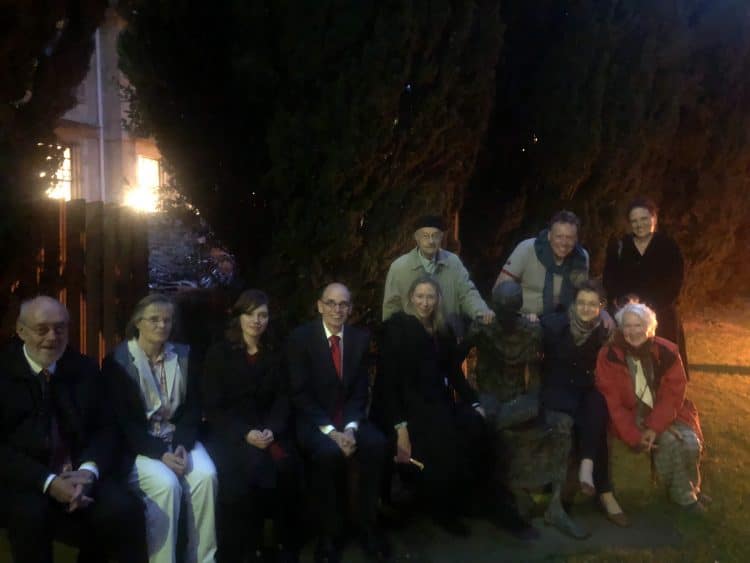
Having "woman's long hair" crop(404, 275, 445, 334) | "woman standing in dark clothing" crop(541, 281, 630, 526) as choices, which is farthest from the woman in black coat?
"woman standing in dark clothing" crop(541, 281, 630, 526)

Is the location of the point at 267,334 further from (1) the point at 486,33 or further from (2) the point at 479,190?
(2) the point at 479,190

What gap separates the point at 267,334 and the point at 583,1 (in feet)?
19.3

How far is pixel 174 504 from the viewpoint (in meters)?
3.60

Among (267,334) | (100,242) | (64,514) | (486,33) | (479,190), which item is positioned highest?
(486,33)

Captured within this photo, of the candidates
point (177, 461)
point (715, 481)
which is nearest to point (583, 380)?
point (715, 481)

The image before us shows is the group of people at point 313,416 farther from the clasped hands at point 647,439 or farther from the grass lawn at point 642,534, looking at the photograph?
the grass lawn at point 642,534

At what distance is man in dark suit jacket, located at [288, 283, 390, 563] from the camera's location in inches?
157

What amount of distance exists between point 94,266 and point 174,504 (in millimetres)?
2098

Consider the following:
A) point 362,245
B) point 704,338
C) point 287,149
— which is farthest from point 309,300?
point 704,338

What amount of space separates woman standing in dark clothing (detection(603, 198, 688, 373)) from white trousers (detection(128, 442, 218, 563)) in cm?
336

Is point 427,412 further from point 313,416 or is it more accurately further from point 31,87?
point 31,87

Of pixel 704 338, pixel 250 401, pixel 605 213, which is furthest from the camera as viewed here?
pixel 704 338

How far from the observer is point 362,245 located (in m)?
5.67

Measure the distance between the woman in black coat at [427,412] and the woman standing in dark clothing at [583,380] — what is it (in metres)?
0.54
